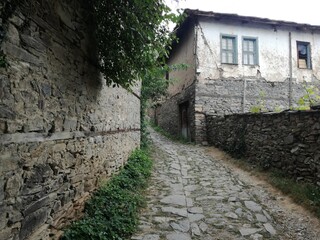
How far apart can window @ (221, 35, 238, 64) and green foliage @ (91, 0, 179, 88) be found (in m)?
8.32

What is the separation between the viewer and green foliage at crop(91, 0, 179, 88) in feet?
10.1

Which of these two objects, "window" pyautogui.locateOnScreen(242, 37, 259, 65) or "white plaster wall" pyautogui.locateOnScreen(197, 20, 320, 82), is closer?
"white plaster wall" pyautogui.locateOnScreen(197, 20, 320, 82)

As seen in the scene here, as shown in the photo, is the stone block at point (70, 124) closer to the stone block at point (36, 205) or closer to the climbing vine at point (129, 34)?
the stone block at point (36, 205)

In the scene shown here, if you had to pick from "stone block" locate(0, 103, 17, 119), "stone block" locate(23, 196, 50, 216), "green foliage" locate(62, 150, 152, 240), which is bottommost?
"green foliage" locate(62, 150, 152, 240)

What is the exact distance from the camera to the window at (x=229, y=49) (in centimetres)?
1140

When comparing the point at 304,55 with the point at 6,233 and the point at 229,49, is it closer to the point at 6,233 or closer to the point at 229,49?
the point at 229,49

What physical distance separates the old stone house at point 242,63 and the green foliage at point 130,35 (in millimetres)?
7779

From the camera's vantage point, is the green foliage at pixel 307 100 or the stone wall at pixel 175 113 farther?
the stone wall at pixel 175 113

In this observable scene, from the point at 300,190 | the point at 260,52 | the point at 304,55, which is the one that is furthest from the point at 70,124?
the point at 304,55

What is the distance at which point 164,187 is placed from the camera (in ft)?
17.9

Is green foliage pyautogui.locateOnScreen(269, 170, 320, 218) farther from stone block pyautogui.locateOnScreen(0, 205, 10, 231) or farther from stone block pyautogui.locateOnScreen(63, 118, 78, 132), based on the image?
stone block pyautogui.locateOnScreen(0, 205, 10, 231)

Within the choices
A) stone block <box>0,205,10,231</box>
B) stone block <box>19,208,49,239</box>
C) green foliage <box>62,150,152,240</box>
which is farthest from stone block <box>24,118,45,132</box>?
green foliage <box>62,150,152,240</box>

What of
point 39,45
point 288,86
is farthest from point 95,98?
point 288,86

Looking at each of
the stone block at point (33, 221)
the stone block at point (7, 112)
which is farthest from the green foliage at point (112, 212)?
the stone block at point (7, 112)
